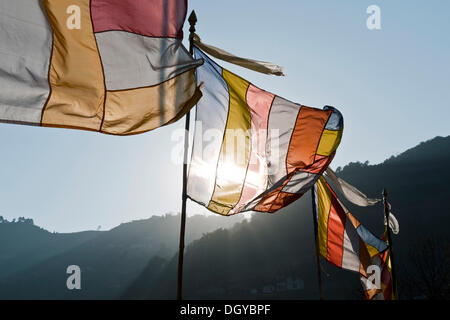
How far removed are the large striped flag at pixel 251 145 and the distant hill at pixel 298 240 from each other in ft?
307

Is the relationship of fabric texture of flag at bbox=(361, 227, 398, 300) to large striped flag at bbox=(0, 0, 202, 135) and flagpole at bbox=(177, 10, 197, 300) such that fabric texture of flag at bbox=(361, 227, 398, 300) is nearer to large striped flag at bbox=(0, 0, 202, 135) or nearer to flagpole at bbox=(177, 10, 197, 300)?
flagpole at bbox=(177, 10, 197, 300)

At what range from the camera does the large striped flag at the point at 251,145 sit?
25.0 feet

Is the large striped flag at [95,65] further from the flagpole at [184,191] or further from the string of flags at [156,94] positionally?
the flagpole at [184,191]

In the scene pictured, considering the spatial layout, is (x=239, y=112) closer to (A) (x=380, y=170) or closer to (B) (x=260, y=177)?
(B) (x=260, y=177)

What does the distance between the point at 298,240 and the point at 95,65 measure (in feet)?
432

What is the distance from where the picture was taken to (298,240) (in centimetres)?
13100

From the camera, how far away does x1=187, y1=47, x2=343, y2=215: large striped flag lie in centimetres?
761

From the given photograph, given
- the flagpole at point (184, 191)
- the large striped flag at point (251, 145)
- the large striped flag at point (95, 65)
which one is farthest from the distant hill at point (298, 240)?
the large striped flag at point (95, 65)

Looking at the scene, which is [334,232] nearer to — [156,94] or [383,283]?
[383,283]

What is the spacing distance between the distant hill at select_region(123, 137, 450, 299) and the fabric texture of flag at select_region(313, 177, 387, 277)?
8952 centimetres

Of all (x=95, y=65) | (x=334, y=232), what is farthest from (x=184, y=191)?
(x=334, y=232)

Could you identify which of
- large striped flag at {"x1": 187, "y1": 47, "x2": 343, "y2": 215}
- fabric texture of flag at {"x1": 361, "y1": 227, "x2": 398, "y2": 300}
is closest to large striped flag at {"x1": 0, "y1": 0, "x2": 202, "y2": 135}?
large striped flag at {"x1": 187, "y1": 47, "x2": 343, "y2": 215}
